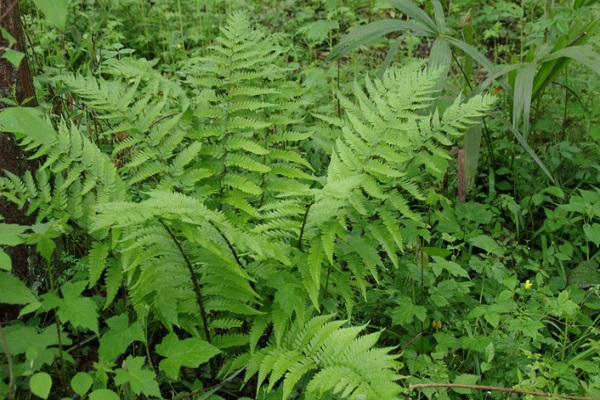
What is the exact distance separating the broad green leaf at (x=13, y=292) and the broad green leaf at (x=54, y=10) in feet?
2.74

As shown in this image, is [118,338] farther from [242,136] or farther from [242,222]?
[242,136]

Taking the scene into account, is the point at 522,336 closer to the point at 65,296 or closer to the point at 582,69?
the point at 65,296

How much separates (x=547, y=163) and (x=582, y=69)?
3.41ft

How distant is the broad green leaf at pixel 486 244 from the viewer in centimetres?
250

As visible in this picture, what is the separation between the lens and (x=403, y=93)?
2.21 m

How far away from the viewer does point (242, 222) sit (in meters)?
2.12

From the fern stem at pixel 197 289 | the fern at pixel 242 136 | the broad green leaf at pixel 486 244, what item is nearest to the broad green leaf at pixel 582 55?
the broad green leaf at pixel 486 244

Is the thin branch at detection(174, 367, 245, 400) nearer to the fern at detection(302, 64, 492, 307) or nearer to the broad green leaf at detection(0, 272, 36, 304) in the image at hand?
the fern at detection(302, 64, 492, 307)

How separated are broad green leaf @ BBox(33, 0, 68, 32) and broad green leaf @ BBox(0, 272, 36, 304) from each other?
835 millimetres

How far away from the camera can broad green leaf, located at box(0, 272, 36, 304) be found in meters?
1.68

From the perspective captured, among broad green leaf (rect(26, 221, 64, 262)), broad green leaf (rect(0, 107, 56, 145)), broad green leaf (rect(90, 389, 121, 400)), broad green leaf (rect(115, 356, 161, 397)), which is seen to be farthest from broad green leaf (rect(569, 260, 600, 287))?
broad green leaf (rect(0, 107, 56, 145))

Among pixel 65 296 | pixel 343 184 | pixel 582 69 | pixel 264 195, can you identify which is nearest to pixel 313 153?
pixel 264 195

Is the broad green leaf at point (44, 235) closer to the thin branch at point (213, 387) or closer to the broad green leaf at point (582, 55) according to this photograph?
the thin branch at point (213, 387)

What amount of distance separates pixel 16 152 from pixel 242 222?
0.86m
